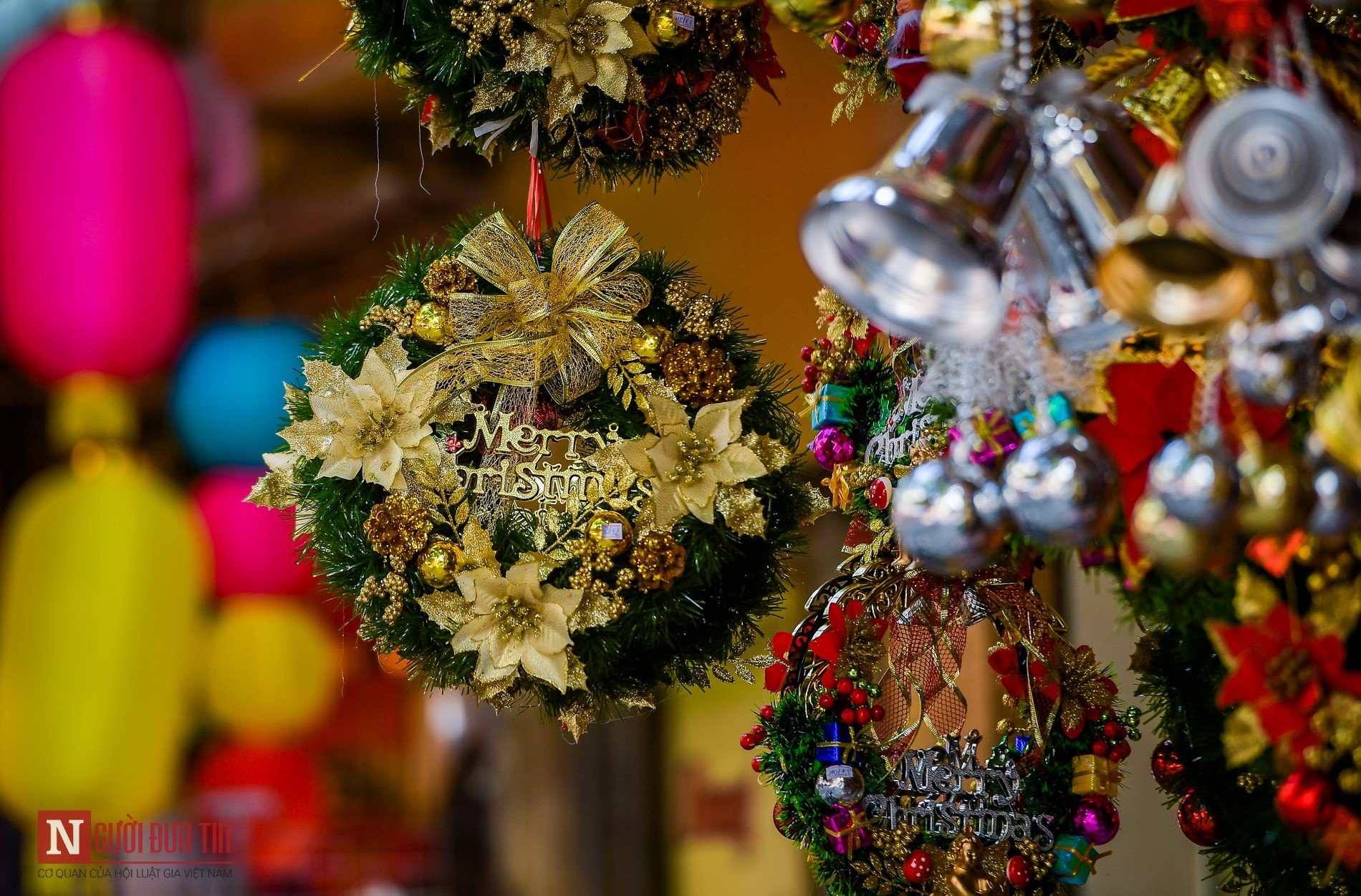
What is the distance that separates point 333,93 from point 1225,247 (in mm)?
1824

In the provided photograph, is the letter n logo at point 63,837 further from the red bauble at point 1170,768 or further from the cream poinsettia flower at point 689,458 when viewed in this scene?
the red bauble at point 1170,768

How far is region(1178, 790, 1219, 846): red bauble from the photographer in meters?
0.77

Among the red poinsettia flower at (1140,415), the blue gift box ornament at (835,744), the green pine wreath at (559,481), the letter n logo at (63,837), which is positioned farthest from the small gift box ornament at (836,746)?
the letter n logo at (63,837)

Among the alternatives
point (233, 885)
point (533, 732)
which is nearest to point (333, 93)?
point (533, 732)

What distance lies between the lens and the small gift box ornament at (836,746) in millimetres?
876

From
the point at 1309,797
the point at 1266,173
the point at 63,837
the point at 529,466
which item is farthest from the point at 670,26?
the point at 63,837

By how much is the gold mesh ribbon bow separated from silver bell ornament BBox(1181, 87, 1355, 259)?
1.59ft

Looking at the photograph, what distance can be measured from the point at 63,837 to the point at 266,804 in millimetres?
318

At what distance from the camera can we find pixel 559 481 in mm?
873

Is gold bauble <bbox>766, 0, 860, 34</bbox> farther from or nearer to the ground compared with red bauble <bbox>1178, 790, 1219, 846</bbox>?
farther from the ground

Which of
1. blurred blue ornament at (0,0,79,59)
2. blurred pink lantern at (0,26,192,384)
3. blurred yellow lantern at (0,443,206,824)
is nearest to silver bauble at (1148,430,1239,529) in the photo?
blurred pink lantern at (0,26,192,384)

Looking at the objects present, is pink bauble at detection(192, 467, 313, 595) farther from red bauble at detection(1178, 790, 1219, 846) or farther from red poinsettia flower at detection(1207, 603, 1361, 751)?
red poinsettia flower at detection(1207, 603, 1361, 751)

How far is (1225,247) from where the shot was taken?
0.47 m

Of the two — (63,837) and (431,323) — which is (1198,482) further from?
(63,837)
